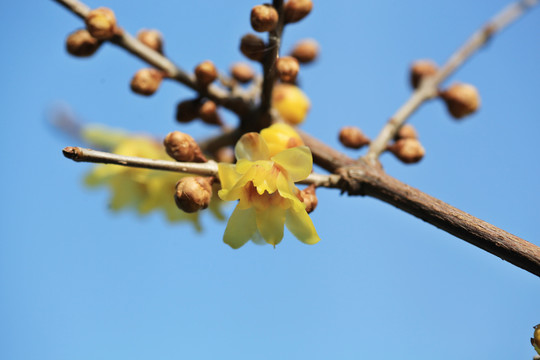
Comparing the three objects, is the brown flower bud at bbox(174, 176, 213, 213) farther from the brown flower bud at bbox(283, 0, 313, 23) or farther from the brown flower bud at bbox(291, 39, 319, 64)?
the brown flower bud at bbox(291, 39, 319, 64)

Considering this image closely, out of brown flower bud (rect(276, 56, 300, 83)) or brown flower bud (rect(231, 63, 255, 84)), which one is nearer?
brown flower bud (rect(276, 56, 300, 83))

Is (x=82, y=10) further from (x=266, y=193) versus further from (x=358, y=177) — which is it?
(x=358, y=177)

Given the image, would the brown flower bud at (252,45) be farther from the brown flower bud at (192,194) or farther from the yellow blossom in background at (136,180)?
the yellow blossom in background at (136,180)

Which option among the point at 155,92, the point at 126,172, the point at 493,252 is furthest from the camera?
the point at 126,172

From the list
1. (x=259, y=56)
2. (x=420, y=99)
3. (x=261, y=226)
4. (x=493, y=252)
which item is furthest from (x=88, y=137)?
(x=493, y=252)

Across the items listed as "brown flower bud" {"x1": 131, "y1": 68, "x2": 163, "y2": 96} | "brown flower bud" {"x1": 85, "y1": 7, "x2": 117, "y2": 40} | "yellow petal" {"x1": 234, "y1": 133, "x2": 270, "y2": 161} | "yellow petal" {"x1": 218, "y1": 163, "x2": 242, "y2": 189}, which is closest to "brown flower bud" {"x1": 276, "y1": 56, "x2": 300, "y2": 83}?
"yellow petal" {"x1": 234, "y1": 133, "x2": 270, "y2": 161}

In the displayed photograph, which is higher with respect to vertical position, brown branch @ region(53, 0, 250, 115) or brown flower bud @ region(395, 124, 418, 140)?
brown flower bud @ region(395, 124, 418, 140)
